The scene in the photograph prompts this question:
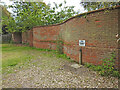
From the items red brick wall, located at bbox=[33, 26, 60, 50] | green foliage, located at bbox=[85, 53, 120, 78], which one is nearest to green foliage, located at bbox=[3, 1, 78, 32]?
red brick wall, located at bbox=[33, 26, 60, 50]

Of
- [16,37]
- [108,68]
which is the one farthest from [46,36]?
[16,37]

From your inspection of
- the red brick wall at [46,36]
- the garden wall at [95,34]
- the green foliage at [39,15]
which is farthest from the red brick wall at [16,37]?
Answer: the garden wall at [95,34]

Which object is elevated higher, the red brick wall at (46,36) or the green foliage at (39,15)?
the green foliage at (39,15)

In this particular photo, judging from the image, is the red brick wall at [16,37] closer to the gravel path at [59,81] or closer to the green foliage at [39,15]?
the green foliage at [39,15]

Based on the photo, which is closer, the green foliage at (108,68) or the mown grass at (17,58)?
the green foliage at (108,68)

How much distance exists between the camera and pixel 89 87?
2.62 m

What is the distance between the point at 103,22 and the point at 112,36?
0.71m

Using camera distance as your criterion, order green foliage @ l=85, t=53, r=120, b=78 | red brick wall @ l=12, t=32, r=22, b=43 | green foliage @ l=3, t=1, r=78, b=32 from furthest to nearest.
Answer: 1. red brick wall @ l=12, t=32, r=22, b=43
2. green foliage @ l=3, t=1, r=78, b=32
3. green foliage @ l=85, t=53, r=120, b=78

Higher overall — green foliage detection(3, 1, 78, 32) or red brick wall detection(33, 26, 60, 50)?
green foliage detection(3, 1, 78, 32)

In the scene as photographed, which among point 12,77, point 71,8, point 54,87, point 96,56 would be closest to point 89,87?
point 54,87

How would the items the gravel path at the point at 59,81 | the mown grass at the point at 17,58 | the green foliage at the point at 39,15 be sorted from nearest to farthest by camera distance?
1. the gravel path at the point at 59,81
2. the mown grass at the point at 17,58
3. the green foliage at the point at 39,15

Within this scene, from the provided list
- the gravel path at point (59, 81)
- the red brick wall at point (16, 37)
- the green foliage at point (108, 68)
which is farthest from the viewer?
the red brick wall at point (16, 37)

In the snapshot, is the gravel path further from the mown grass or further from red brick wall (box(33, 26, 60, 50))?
red brick wall (box(33, 26, 60, 50))

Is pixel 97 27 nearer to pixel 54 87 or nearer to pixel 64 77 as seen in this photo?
pixel 64 77
